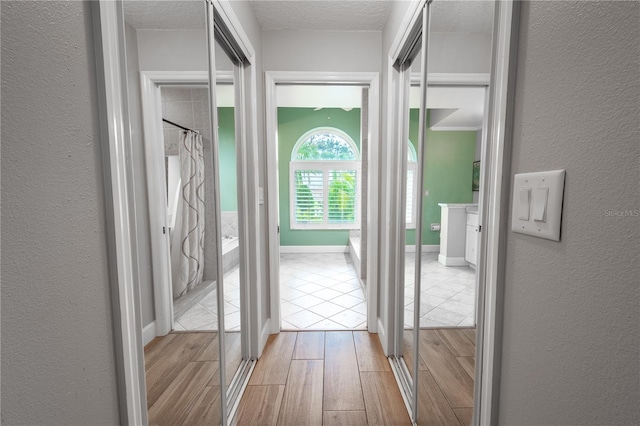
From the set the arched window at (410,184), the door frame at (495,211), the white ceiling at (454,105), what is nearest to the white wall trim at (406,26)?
the white ceiling at (454,105)

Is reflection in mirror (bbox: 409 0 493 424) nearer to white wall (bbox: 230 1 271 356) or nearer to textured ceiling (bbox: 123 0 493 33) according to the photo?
textured ceiling (bbox: 123 0 493 33)

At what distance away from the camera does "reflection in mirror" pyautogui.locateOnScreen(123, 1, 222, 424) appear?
795 millimetres

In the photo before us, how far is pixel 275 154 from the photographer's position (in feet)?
7.01

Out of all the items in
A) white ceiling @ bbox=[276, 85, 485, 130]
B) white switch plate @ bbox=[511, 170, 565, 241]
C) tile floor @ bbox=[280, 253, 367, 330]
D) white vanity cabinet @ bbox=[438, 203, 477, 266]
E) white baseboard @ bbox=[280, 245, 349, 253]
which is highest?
white ceiling @ bbox=[276, 85, 485, 130]

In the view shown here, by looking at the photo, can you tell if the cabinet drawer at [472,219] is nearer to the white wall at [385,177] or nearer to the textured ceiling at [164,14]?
the white wall at [385,177]

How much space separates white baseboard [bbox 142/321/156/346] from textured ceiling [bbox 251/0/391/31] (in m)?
1.96

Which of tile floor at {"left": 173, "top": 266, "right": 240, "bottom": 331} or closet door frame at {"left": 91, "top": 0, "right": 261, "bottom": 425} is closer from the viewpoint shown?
closet door frame at {"left": 91, "top": 0, "right": 261, "bottom": 425}

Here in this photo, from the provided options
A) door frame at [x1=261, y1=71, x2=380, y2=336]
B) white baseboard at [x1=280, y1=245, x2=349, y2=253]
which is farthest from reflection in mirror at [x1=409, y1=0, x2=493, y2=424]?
white baseboard at [x1=280, y1=245, x2=349, y2=253]

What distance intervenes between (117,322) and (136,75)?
25.3 inches

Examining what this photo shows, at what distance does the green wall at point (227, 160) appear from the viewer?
4.85 feet

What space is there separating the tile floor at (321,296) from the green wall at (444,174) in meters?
1.45

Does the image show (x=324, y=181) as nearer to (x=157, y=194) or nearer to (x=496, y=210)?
(x=157, y=194)

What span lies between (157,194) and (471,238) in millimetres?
1104

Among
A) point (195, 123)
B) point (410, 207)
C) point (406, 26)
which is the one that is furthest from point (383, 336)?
point (406, 26)
